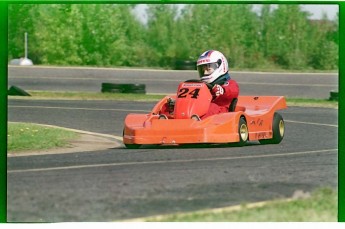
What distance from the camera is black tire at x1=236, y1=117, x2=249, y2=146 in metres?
14.5

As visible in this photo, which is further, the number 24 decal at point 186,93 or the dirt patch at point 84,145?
the number 24 decal at point 186,93

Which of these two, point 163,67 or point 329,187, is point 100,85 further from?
point 329,187

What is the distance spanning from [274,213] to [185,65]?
1113 centimetres

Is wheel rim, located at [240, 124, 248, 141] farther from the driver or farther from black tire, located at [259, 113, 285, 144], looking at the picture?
black tire, located at [259, 113, 285, 144]

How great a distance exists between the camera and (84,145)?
1490cm

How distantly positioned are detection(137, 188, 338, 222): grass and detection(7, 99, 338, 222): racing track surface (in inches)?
9.2

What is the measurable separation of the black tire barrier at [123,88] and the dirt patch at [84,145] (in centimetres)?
790

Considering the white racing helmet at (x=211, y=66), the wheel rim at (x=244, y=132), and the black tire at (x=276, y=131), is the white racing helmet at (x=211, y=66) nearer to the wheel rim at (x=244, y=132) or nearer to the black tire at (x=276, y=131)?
the wheel rim at (x=244, y=132)

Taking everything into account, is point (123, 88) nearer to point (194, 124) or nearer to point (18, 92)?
point (18, 92)

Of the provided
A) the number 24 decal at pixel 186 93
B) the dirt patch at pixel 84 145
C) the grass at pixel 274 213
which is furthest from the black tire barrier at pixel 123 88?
the grass at pixel 274 213

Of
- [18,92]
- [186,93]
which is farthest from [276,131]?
[18,92]

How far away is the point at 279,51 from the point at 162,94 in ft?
14.3

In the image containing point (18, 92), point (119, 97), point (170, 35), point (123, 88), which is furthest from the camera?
point (123, 88)

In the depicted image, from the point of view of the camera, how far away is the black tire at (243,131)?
571 inches
